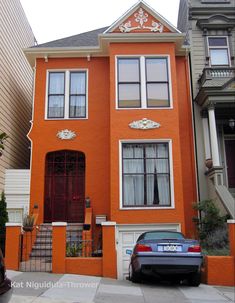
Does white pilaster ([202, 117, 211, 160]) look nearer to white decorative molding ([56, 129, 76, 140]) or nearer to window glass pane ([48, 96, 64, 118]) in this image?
white decorative molding ([56, 129, 76, 140])

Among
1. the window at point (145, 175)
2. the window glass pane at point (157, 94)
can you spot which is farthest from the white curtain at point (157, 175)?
the window glass pane at point (157, 94)

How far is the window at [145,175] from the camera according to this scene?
45.2ft

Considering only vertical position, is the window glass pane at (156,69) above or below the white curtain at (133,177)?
above

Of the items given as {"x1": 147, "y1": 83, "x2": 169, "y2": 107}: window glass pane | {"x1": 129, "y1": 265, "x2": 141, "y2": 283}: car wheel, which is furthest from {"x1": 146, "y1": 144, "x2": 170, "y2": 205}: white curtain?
{"x1": 129, "y1": 265, "x2": 141, "y2": 283}: car wheel

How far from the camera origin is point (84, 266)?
10.4m

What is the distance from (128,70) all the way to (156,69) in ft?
3.62

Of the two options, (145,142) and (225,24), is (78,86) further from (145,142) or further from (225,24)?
(225,24)

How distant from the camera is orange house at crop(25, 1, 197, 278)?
1380 centimetres

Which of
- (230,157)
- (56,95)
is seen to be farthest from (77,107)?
(230,157)

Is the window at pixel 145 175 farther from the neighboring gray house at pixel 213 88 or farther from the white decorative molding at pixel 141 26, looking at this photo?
the white decorative molding at pixel 141 26

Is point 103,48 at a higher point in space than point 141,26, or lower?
lower

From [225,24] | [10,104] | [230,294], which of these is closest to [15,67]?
[10,104]

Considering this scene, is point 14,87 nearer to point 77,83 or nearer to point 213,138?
point 77,83

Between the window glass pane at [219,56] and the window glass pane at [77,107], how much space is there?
592 centimetres
